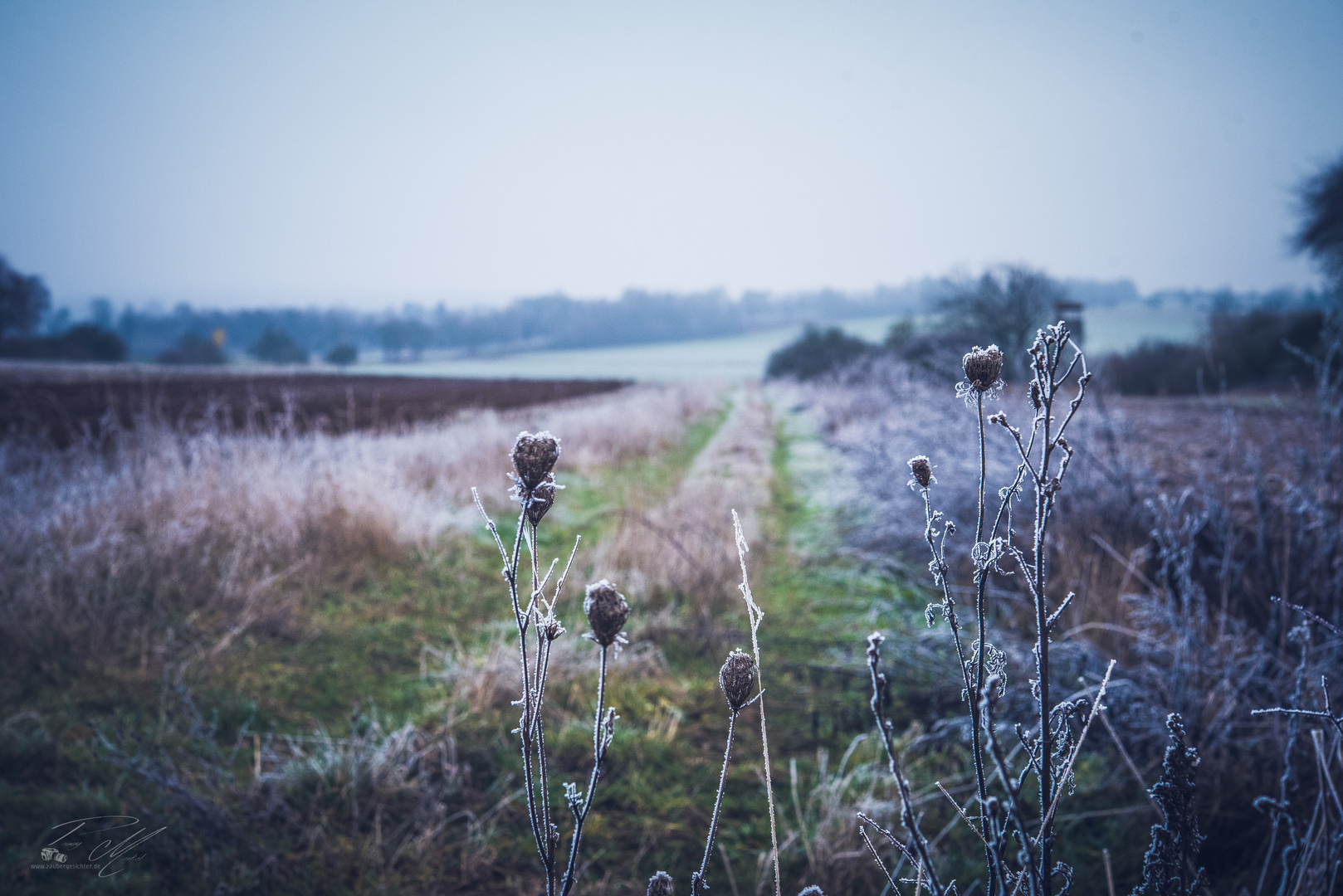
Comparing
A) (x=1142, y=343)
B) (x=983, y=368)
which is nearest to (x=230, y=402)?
(x=983, y=368)

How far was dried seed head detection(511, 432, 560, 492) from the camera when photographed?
28.7 inches

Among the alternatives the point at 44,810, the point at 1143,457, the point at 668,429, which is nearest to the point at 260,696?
the point at 44,810

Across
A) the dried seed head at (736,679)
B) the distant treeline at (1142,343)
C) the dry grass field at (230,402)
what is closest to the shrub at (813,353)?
the distant treeline at (1142,343)

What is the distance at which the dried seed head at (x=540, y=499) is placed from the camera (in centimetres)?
75

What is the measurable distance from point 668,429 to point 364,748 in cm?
1238

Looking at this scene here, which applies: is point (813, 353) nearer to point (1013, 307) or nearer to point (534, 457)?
point (1013, 307)

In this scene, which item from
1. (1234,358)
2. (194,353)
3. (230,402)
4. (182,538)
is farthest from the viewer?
(194,353)

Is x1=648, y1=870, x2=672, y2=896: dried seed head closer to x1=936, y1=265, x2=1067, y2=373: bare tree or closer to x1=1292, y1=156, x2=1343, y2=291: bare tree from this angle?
x1=936, y1=265, x2=1067, y2=373: bare tree

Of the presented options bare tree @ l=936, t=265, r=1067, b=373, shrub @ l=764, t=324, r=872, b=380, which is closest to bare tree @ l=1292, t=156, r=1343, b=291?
bare tree @ l=936, t=265, r=1067, b=373

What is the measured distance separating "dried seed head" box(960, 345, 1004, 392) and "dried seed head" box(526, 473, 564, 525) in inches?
20.5

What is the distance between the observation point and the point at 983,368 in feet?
2.64
